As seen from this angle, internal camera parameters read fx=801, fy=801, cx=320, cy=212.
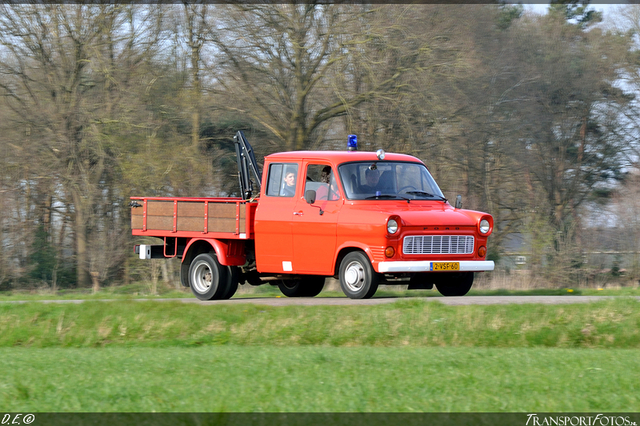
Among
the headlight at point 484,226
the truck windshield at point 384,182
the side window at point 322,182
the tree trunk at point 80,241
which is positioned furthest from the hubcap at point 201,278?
the tree trunk at point 80,241

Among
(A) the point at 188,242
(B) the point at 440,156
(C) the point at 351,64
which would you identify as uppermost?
(C) the point at 351,64

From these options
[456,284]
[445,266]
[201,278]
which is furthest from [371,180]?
[201,278]

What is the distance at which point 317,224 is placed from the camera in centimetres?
1289

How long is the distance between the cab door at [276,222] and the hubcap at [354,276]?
118cm

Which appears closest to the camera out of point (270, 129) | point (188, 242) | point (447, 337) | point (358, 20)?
point (447, 337)

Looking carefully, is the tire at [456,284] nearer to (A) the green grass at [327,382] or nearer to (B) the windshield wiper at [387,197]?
(B) the windshield wiper at [387,197]

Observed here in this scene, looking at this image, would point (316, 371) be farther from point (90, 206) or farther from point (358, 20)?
point (90, 206)

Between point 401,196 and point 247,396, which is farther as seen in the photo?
point 401,196

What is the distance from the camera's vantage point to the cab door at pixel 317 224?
1276 cm

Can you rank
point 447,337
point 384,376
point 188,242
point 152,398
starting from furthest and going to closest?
point 188,242
point 447,337
point 384,376
point 152,398

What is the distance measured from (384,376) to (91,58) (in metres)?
23.4

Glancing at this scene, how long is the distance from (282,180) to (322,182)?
84cm

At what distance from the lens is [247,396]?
20.0ft

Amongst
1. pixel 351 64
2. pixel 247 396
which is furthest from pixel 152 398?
pixel 351 64
